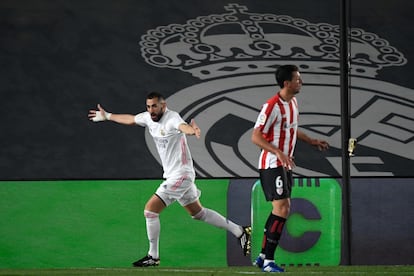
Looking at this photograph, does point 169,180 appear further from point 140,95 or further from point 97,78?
point 97,78

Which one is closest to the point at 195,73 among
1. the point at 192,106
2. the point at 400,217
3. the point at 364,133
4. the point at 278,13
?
the point at 192,106

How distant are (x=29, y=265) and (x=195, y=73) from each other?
3.23 metres

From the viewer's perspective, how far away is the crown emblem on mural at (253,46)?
13922 mm

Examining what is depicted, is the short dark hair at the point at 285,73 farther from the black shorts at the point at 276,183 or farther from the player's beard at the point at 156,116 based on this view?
the player's beard at the point at 156,116

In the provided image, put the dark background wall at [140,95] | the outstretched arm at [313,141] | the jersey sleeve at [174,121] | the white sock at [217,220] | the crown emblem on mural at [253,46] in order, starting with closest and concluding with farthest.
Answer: the outstretched arm at [313,141] → the jersey sleeve at [174,121] → the white sock at [217,220] → the dark background wall at [140,95] → the crown emblem on mural at [253,46]

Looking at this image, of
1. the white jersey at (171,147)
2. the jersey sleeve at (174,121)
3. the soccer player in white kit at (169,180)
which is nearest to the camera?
the jersey sleeve at (174,121)

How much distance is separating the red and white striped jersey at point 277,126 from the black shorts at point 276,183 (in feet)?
0.17

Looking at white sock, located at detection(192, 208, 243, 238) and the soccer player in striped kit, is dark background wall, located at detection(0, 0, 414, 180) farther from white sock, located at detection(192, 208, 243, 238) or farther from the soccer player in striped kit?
the soccer player in striped kit

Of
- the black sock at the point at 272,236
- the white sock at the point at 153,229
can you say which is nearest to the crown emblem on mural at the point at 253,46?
the white sock at the point at 153,229

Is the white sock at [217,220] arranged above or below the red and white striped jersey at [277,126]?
below

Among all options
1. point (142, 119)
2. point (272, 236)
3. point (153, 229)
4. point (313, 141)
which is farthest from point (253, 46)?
point (272, 236)

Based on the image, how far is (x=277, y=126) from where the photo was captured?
9.50 metres

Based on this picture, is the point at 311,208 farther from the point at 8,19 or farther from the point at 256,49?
the point at 8,19

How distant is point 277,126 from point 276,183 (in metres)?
0.51
